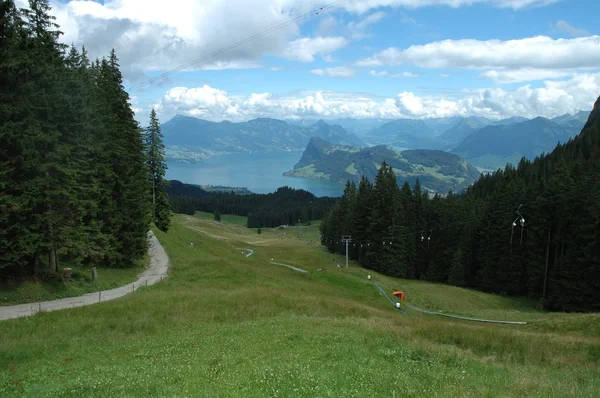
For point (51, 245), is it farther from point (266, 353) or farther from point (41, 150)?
point (266, 353)

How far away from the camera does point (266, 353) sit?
549 inches

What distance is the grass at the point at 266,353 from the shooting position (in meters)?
10.1

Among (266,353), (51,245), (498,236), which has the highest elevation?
(498,236)

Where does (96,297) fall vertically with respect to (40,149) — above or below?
below

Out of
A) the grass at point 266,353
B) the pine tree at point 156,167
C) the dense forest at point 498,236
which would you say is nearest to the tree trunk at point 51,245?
the grass at point 266,353

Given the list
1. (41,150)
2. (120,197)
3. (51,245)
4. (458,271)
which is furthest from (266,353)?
(458,271)

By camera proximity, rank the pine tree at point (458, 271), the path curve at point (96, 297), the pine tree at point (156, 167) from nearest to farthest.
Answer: the path curve at point (96, 297)
the pine tree at point (156, 167)
the pine tree at point (458, 271)

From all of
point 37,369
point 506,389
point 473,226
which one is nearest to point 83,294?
point 37,369

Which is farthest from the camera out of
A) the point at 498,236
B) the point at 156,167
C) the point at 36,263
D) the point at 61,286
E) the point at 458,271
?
the point at 458,271

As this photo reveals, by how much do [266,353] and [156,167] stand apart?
4708 cm

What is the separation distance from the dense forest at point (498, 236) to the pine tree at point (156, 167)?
35511mm

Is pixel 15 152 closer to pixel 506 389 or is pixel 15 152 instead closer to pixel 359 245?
pixel 506 389

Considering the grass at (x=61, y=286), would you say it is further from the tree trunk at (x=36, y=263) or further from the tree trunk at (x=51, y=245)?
the tree trunk at (x=51, y=245)

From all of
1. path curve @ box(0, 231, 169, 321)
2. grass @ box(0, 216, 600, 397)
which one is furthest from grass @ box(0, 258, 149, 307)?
grass @ box(0, 216, 600, 397)
